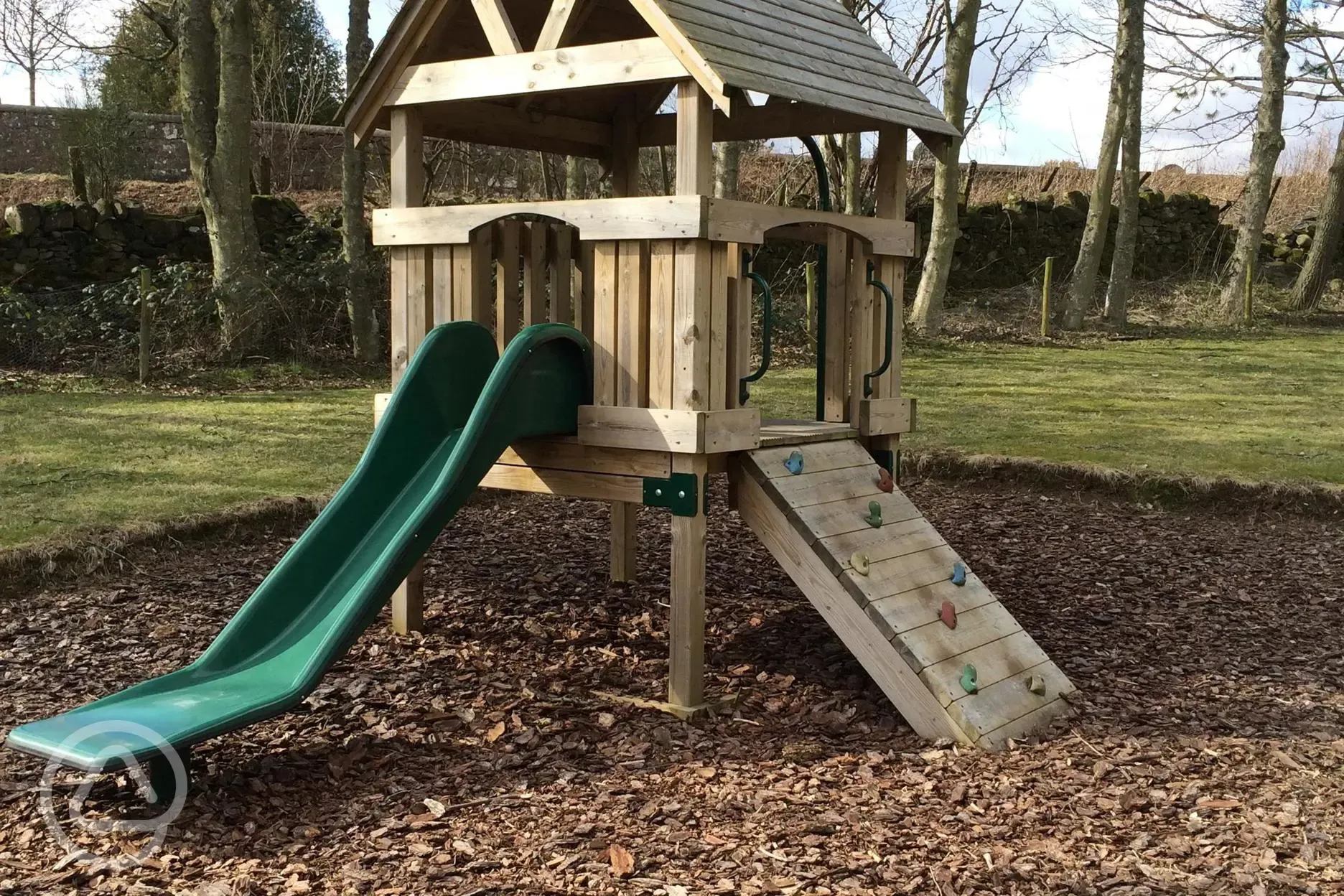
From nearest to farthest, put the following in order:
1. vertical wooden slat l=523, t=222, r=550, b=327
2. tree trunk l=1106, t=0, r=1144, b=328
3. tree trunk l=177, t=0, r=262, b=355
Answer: vertical wooden slat l=523, t=222, r=550, b=327 < tree trunk l=177, t=0, r=262, b=355 < tree trunk l=1106, t=0, r=1144, b=328

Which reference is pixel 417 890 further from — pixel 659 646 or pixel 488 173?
pixel 488 173

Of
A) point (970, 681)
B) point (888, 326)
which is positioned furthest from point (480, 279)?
point (970, 681)

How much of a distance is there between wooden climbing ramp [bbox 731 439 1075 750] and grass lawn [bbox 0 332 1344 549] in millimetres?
3603

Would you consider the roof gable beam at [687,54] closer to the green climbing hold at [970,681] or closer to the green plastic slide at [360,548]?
the green plastic slide at [360,548]

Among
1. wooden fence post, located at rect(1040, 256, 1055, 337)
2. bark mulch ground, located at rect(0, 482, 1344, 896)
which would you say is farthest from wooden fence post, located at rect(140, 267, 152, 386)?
wooden fence post, located at rect(1040, 256, 1055, 337)

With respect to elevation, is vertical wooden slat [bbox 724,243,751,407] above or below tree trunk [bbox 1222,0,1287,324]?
below

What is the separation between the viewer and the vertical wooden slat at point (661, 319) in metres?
4.43

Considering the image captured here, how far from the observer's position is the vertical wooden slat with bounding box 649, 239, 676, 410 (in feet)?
14.5

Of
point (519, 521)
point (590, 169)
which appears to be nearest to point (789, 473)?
point (519, 521)

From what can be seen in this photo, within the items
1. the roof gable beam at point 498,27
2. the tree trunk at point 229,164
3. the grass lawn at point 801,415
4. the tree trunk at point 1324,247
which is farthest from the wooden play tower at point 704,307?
the tree trunk at point 1324,247

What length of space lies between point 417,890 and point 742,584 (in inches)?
136

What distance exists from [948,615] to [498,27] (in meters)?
2.86

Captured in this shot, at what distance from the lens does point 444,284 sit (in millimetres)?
5082

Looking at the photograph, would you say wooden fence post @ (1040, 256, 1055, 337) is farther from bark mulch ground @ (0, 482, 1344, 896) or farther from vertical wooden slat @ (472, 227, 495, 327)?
vertical wooden slat @ (472, 227, 495, 327)
